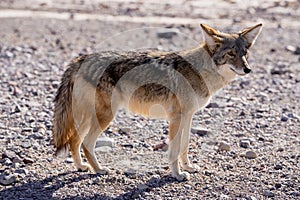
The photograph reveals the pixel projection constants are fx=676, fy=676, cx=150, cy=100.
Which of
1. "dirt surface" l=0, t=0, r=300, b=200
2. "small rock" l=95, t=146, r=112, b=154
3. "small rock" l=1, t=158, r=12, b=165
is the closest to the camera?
"dirt surface" l=0, t=0, r=300, b=200

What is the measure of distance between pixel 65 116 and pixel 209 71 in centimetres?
169

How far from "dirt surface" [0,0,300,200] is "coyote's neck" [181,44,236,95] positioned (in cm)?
96

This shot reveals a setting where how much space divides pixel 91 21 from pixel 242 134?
7.82 meters

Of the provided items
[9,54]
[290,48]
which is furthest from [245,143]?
[290,48]

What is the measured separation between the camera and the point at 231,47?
7.40 m

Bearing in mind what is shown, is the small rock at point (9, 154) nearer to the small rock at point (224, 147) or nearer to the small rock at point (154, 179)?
the small rock at point (154, 179)

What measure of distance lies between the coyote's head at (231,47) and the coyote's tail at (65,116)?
4.69 ft

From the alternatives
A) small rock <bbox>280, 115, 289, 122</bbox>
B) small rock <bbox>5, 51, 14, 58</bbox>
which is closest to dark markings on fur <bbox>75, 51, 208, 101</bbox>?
small rock <bbox>280, 115, 289, 122</bbox>

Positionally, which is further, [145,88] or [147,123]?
[147,123]

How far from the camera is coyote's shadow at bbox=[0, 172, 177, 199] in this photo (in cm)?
681

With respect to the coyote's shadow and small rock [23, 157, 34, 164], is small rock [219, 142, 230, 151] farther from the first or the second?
small rock [23, 157, 34, 164]

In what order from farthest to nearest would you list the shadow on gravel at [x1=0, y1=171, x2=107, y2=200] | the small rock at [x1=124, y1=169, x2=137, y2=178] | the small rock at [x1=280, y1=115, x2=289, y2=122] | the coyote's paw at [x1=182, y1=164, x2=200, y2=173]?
the small rock at [x1=280, y1=115, x2=289, y2=122]
the coyote's paw at [x1=182, y1=164, x2=200, y2=173]
the small rock at [x1=124, y1=169, x2=137, y2=178]
the shadow on gravel at [x1=0, y1=171, x2=107, y2=200]

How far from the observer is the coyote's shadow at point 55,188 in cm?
681

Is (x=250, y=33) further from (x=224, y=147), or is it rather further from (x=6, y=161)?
(x=6, y=161)
